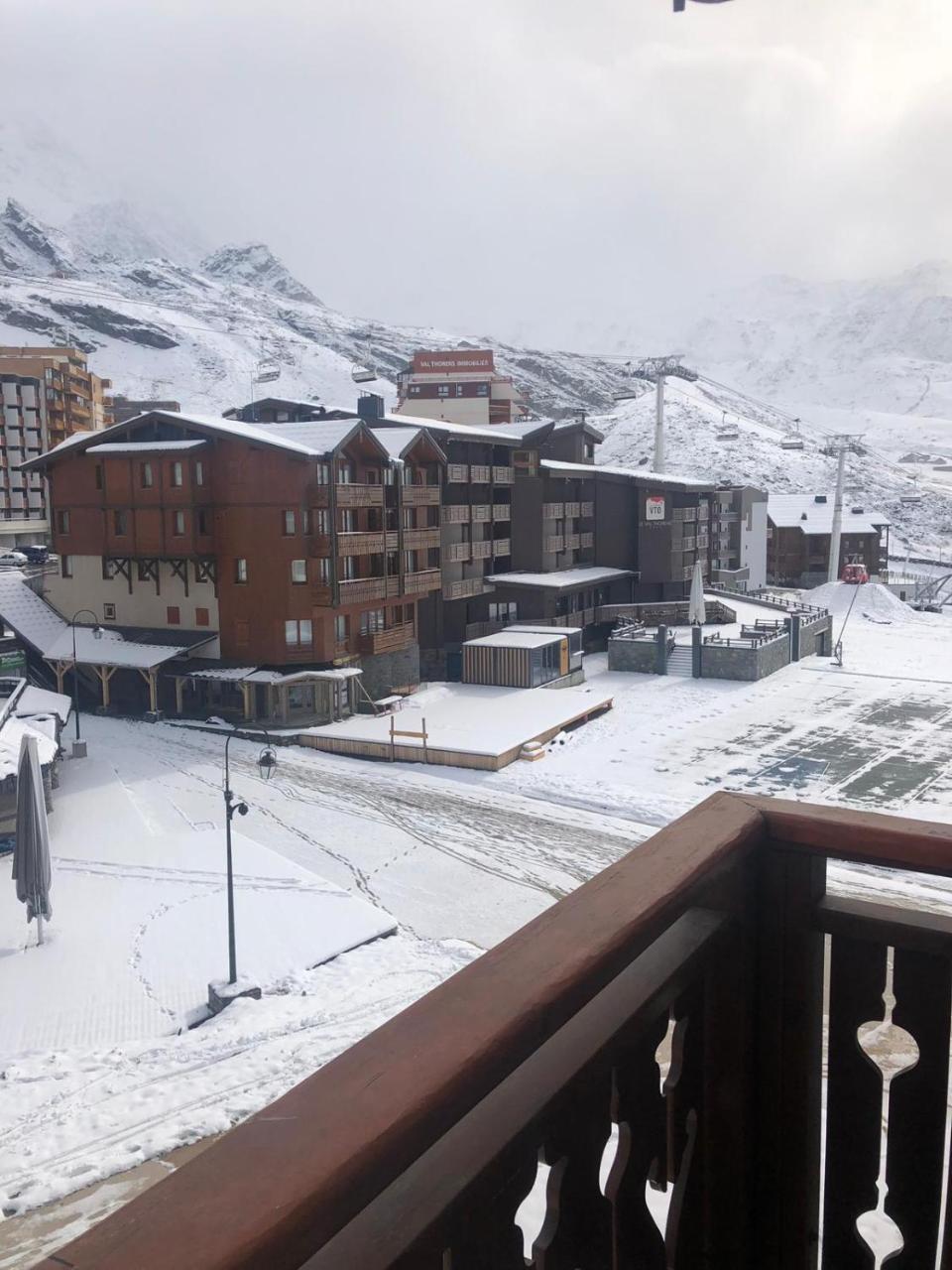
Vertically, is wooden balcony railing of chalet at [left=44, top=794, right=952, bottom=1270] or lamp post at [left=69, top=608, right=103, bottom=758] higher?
wooden balcony railing of chalet at [left=44, top=794, right=952, bottom=1270]

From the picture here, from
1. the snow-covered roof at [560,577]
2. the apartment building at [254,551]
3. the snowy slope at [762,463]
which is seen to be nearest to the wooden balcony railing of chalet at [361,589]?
the apartment building at [254,551]

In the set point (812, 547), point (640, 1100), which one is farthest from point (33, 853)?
point (812, 547)

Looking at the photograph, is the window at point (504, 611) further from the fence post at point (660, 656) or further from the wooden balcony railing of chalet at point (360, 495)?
the wooden balcony railing of chalet at point (360, 495)

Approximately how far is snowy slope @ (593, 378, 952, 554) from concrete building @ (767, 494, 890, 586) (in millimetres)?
28825

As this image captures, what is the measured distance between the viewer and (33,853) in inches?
595

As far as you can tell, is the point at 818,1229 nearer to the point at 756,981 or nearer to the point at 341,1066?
the point at 756,981

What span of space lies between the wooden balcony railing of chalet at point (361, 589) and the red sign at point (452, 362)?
4633 centimetres

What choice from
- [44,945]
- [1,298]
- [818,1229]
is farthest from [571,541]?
[1,298]

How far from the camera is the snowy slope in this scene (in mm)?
109812

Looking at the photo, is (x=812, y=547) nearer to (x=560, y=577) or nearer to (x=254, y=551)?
(x=560, y=577)

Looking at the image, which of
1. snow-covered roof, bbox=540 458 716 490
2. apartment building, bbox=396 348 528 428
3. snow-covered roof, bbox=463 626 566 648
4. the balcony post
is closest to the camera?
the balcony post

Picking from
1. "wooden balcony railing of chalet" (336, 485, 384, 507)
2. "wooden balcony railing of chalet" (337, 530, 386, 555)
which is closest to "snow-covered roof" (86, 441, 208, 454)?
"wooden balcony railing of chalet" (336, 485, 384, 507)

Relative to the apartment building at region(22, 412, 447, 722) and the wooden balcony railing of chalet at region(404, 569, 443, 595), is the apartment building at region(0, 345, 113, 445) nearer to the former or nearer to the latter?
the apartment building at region(22, 412, 447, 722)

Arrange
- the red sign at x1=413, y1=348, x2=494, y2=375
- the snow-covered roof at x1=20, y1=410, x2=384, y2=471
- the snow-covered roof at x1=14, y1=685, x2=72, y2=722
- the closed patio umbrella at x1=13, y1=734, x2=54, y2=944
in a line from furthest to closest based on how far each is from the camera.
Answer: the red sign at x1=413, y1=348, x2=494, y2=375, the snow-covered roof at x1=20, y1=410, x2=384, y2=471, the snow-covered roof at x1=14, y1=685, x2=72, y2=722, the closed patio umbrella at x1=13, y1=734, x2=54, y2=944
